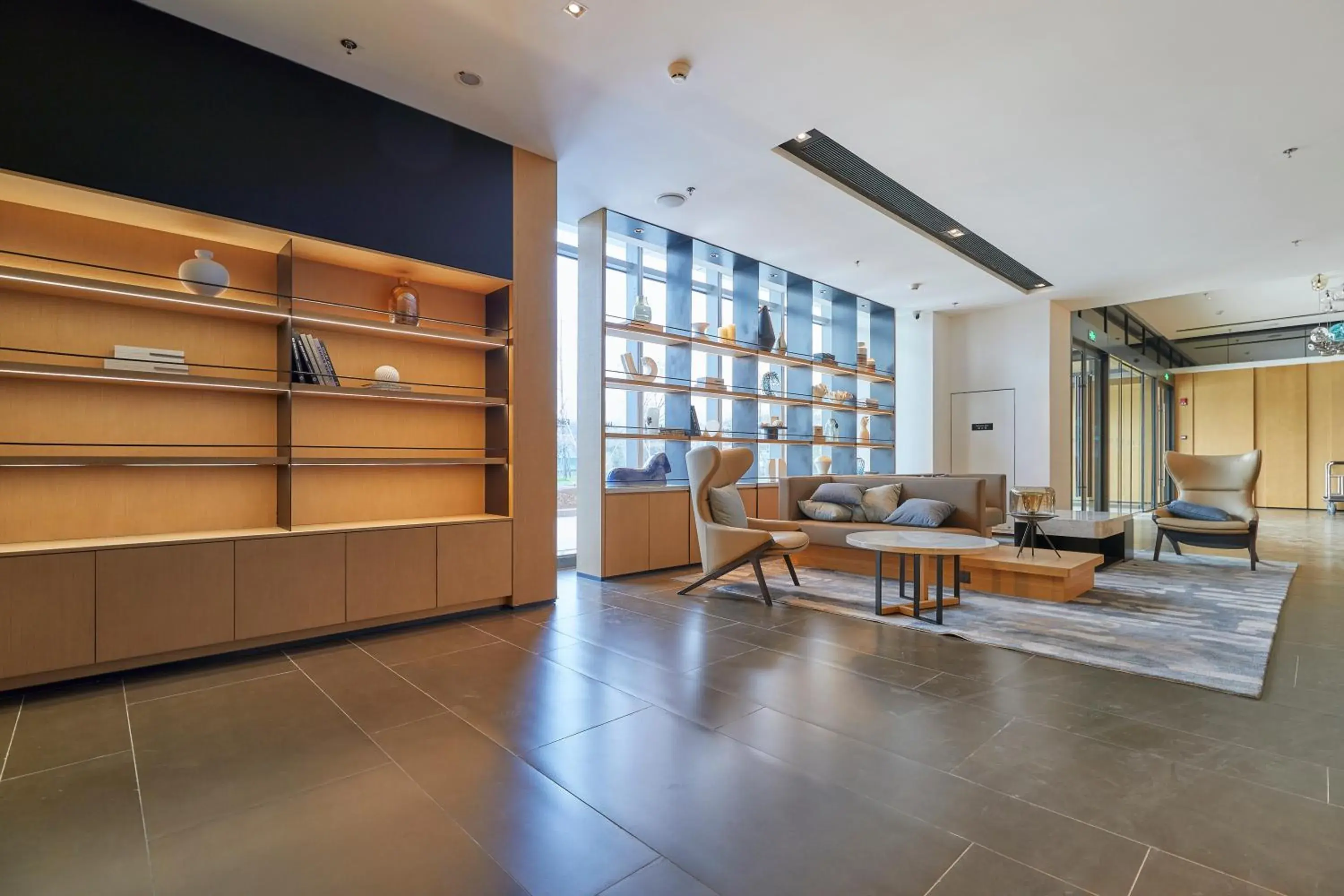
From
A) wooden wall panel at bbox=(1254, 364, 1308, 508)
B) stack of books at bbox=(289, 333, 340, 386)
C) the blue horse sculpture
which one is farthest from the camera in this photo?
wooden wall panel at bbox=(1254, 364, 1308, 508)

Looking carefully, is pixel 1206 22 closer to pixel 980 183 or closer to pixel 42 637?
pixel 980 183

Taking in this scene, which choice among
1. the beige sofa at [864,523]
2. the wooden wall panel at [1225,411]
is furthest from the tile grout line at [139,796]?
the wooden wall panel at [1225,411]

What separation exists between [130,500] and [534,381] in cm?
241

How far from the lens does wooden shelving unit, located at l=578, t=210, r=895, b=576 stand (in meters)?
5.62

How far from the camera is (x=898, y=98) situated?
3.86 metres

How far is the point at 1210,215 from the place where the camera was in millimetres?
5676

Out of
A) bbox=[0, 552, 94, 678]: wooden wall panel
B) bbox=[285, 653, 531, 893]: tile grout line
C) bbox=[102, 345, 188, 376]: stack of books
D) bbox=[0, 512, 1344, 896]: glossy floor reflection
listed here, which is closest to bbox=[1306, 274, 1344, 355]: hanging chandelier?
bbox=[0, 512, 1344, 896]: glossy floor reflection

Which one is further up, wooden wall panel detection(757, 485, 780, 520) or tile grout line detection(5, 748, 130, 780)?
wooden wall panel detection(757, 485, 780, 520)

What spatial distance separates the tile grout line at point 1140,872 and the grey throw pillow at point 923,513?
3915mm

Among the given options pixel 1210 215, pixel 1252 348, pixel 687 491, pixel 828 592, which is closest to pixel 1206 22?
pixel 1210 215

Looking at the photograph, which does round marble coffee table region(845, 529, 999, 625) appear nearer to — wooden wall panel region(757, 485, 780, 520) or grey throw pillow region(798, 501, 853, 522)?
grey throw pillow region(798, 501, 853, 522)

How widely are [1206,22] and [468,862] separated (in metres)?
4.89

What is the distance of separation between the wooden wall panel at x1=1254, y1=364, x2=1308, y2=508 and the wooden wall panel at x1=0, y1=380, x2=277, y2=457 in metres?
17.9

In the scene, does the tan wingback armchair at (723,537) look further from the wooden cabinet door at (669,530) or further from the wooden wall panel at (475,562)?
the wooden wall panel at (475,562)
